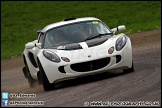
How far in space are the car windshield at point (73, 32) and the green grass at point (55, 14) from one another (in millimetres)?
14786

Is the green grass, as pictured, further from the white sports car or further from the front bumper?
the front bumper

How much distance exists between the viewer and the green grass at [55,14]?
31234 millimetres

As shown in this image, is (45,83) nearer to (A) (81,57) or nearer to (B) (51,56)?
(B) (51,56)

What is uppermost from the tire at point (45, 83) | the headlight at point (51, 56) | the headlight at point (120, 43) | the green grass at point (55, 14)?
the headlight at point (120, 43)

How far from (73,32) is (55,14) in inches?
1139

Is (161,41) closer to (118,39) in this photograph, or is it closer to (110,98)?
(118,39)

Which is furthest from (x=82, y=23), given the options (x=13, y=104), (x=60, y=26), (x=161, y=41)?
(x=161, y=41)

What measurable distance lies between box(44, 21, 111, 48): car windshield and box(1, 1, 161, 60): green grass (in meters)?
14.8

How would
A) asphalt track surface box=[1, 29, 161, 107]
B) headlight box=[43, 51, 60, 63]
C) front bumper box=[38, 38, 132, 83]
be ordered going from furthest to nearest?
headlight box=[43, 51, 60, 63] < front bumper box=[38, 38, 132, 83] < asphalt track surface box=[1, 29, 161, 107]

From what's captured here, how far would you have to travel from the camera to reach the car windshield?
37.2 ft

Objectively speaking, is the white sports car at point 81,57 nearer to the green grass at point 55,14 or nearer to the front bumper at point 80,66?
the front bumper at point 80,66

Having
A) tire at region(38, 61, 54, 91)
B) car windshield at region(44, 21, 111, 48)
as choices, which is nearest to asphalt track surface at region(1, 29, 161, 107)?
tire at region(38, 61, 54, 91)

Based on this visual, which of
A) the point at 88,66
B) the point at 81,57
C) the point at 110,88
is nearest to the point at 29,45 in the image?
the point at 81,57

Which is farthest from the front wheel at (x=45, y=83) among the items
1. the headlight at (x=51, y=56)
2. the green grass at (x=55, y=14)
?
the green grass at (x=55, y=14)
